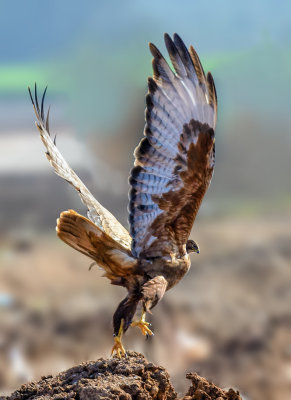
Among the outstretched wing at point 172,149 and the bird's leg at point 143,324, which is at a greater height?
the outstretched wing at point 172,149

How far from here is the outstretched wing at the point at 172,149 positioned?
15.3 feet

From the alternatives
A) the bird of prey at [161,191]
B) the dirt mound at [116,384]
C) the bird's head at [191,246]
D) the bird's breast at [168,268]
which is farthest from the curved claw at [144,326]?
the bird's head at [191,246]

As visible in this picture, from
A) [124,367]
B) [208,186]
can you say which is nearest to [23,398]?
[124,367]

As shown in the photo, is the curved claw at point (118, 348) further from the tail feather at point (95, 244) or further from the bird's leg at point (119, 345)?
the tail feather at point (95, 244)

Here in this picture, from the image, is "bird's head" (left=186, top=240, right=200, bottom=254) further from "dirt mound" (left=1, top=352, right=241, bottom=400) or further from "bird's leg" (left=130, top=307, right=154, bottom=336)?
→ "dirt mound" (left=1, top=352, right=241, bottom=400)

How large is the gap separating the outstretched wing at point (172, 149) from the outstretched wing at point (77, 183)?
52 centimetres

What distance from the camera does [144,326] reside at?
183 inches

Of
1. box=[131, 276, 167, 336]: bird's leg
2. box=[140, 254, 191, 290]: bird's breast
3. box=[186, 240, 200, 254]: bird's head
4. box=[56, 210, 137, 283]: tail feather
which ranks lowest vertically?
box=[131, 276, 167, 336]: bird's leg

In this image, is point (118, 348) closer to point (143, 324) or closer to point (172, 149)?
point (143, 324)

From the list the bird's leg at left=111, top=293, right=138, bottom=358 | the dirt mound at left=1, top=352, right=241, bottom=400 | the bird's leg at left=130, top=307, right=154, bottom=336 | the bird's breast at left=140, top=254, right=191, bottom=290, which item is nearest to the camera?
the dirt mound at left=1, top=352, right=241, bottom=400

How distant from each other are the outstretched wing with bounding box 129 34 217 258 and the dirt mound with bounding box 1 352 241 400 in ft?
2.96

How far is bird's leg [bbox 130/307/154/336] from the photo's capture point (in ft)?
15.1

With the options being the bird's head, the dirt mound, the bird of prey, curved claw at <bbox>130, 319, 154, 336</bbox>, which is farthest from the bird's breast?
the dirt mound

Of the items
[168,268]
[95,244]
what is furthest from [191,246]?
[95,244]
